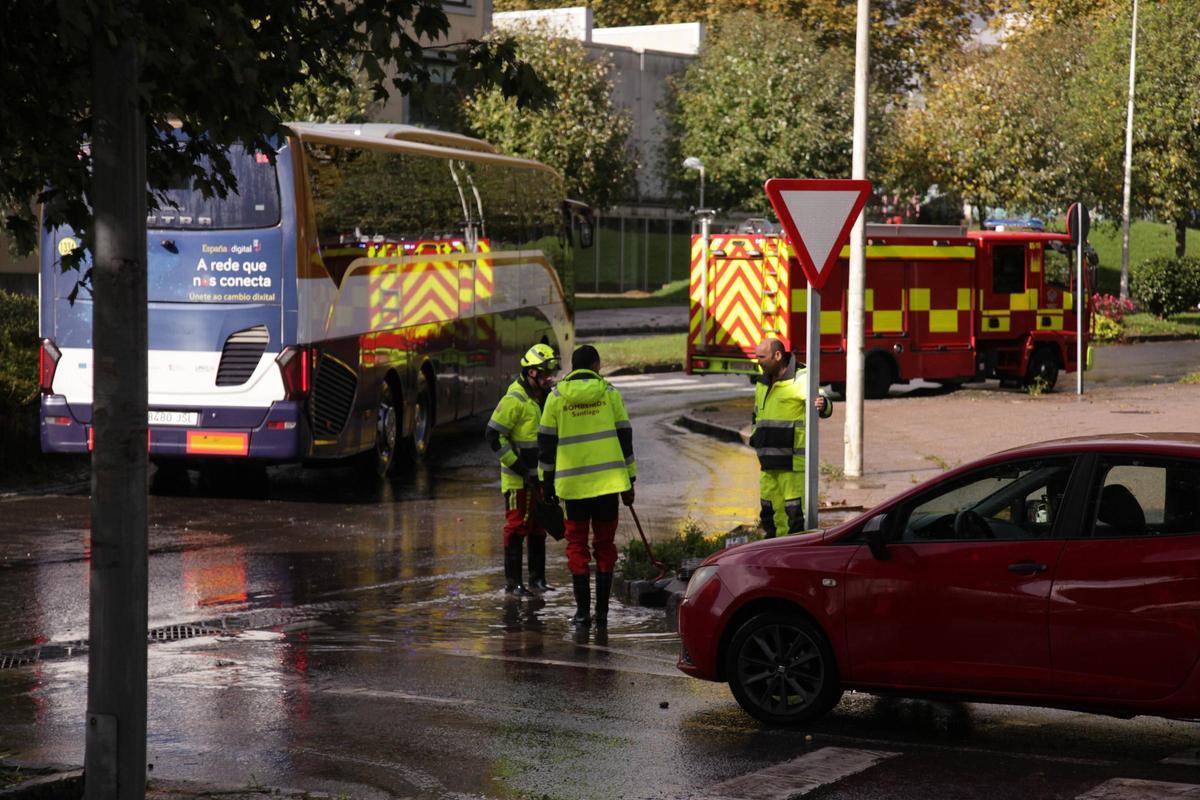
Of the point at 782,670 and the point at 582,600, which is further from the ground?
the point at 782,670

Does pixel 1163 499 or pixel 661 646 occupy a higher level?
pixel 1163 499

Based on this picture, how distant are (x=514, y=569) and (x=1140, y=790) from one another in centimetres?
581

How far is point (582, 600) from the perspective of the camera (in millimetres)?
10891

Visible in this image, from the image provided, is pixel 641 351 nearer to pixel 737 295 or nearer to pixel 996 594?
pixel 737 295

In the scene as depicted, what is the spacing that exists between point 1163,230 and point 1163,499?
73.6m

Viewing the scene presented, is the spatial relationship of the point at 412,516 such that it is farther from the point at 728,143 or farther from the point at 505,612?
A: the point at 728,143

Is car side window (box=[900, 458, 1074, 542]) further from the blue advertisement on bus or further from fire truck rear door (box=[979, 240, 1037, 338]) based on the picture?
fire truck rear door (box=[979, 240, 1037, 338])

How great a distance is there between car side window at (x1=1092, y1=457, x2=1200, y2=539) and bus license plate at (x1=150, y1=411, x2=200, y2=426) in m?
10.6

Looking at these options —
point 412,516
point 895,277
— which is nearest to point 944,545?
point 412,516

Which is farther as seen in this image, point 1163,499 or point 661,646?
point 661,646

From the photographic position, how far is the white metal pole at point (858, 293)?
55.1 ft

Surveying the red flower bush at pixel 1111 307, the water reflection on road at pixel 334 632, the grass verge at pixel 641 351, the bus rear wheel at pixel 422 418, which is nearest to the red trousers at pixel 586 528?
the water reflection on road at pixel 334 632

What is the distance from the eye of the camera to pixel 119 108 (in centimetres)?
536

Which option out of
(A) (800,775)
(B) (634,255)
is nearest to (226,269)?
(A) (800,775)
